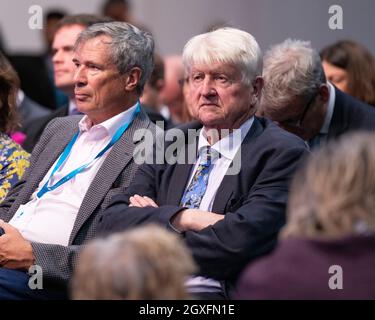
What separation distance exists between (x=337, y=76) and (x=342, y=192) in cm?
393

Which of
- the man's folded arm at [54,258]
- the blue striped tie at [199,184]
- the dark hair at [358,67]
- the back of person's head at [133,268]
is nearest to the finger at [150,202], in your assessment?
the blue striped tie at [199,184]

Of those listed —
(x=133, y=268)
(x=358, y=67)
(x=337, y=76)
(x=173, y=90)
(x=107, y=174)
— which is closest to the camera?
(x=133, y=268)

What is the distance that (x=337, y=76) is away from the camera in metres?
6.27

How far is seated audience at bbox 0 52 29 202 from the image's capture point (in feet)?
16.2

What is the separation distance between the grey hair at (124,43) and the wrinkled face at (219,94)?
1.89 ft

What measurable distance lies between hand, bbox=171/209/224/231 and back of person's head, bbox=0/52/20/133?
1610 millimetres

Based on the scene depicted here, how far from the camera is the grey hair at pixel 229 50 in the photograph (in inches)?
165

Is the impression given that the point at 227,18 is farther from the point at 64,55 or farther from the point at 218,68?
the point at 218,68

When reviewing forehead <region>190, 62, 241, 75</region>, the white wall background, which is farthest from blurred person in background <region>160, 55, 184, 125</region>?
forehead <region>190, 62, 241, 75</region>

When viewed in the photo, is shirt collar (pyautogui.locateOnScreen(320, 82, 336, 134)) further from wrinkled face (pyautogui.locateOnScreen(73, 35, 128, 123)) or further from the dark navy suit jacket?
wrinkled face (pyautogui.locateOnScreen(73, 35, 128, 123))

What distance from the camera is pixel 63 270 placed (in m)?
4.35

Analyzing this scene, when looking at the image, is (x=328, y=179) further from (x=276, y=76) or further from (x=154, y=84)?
(x=154, y=84)

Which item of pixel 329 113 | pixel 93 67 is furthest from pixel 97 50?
pixel 329 113
